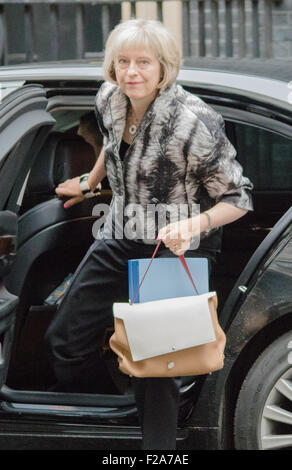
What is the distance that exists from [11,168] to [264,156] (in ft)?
3.42

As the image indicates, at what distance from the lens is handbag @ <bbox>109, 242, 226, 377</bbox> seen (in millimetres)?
2352

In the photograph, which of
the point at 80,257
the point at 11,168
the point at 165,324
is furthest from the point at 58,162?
the point at 165,324

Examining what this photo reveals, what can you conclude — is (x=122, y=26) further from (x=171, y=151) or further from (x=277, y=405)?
(x=277, y=405)

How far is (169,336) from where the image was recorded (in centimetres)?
236

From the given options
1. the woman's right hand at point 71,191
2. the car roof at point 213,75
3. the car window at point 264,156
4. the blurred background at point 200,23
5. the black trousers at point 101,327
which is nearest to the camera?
the black trousers at point 101,327

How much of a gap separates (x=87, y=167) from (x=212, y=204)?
0.76m

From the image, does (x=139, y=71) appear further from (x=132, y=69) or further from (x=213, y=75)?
(x=213, y=75)

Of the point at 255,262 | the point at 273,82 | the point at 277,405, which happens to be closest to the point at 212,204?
the point at 255,262

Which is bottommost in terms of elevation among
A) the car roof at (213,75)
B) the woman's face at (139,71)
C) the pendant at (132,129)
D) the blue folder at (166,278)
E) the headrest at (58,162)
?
the blue folder at (166,278)

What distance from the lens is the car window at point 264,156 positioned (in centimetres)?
324

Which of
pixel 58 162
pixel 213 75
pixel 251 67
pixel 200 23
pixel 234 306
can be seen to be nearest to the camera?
pixel 234 306

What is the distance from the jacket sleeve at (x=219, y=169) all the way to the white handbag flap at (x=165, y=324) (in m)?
0.31

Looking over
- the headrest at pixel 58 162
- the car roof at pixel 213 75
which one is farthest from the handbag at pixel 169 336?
the headrest at pixel 58 162

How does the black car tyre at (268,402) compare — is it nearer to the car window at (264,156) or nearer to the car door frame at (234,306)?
the car door frame at (234,306)
